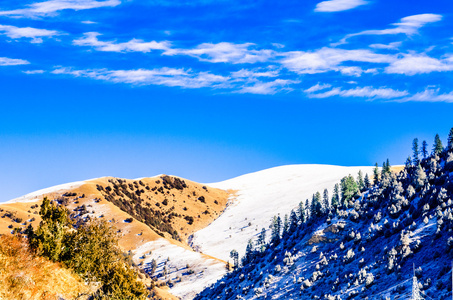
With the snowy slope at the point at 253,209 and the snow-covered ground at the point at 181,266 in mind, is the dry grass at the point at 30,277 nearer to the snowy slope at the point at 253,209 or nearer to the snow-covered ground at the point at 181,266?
the snow-covered ground at the point at 181,266

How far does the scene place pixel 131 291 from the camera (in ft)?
122

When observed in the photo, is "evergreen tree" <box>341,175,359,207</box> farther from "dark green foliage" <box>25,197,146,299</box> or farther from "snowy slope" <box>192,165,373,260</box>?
"dark green foliage" <box>25,197,146,299</box>

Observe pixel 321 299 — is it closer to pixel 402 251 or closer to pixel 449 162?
pixel 402 251

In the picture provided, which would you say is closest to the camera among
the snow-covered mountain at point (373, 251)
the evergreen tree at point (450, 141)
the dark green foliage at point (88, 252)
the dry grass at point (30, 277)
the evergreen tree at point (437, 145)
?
the dry grass at point (30, 277)

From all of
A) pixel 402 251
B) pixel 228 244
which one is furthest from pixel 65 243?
pixel 228 244

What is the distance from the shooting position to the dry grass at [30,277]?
3164 centimetres

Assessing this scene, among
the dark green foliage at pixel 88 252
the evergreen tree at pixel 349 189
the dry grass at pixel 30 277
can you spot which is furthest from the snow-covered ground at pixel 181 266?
the dry grass at pixel 30 277

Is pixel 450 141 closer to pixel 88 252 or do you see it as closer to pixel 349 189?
pixel 349 189

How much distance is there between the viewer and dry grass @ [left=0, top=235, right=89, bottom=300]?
104 ft

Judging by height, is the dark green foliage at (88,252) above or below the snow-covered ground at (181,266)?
above

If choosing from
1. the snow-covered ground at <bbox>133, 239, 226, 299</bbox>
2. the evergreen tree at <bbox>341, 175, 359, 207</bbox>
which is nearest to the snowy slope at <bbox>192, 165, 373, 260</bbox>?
the snow-covered ground at <bbox>133, 239, 226, 299</bbox>

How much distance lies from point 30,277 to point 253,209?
401 ft

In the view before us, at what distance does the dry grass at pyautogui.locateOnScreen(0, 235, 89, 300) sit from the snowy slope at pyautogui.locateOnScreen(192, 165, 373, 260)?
219 feet

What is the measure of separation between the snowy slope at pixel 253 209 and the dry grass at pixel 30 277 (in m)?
66.6
